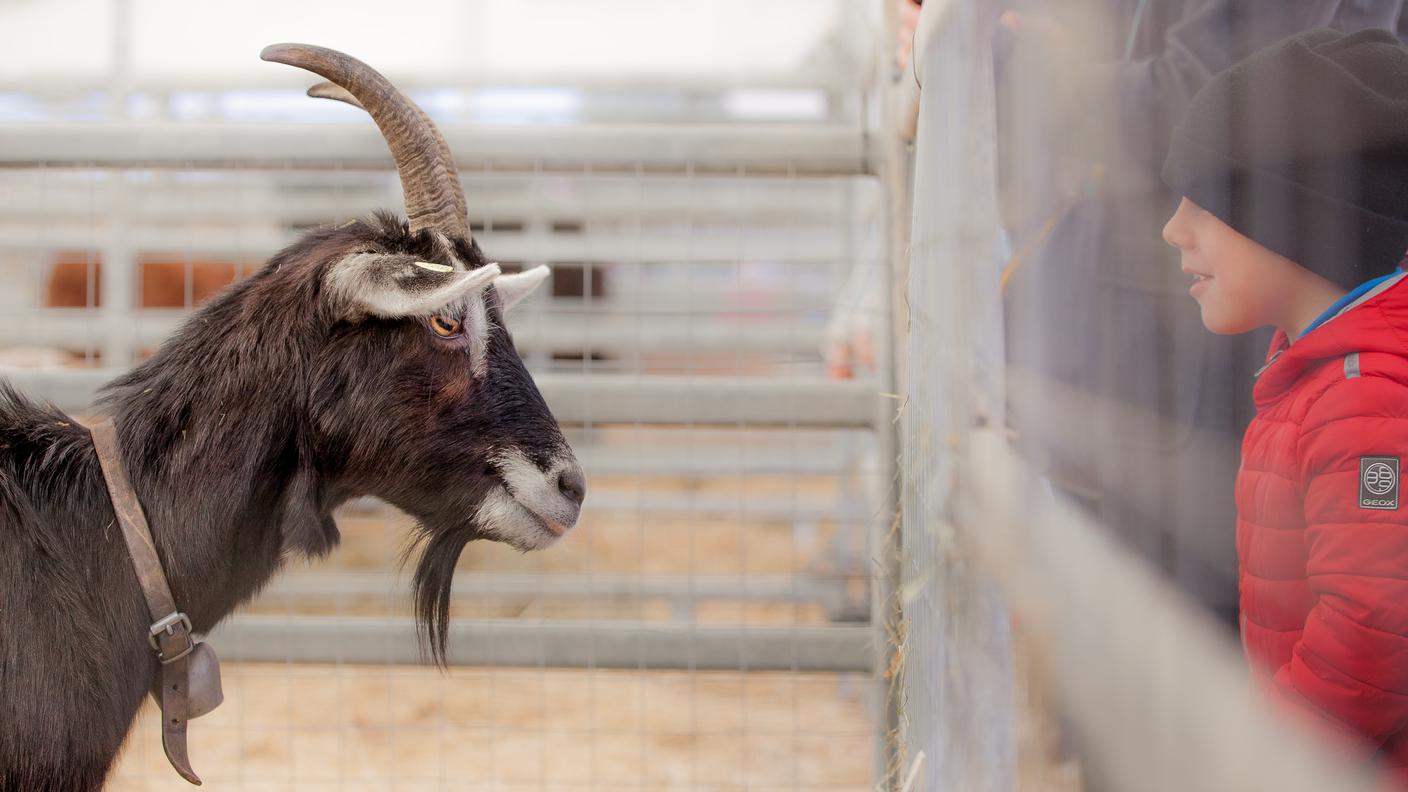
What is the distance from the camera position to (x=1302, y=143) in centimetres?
84

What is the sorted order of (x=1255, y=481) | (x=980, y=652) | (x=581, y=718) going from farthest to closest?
(x=581, y=718), (x=1255, y=481), (x=980, y=652)

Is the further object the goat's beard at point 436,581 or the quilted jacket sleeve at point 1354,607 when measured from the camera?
the goat's beard at point 436,581

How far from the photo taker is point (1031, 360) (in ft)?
2.73

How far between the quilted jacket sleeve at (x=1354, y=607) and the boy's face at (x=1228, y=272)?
0.70 feet

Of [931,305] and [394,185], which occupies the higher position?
[394,185]

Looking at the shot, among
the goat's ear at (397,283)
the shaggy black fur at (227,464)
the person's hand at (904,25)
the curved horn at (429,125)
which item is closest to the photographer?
the shaggy black fur at (227,464)

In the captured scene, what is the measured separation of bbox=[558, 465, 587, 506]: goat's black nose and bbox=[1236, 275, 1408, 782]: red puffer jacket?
1.32m

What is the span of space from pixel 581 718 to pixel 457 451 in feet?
9.16

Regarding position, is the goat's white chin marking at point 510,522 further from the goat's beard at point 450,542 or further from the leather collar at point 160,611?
the leather collar at point 160,611

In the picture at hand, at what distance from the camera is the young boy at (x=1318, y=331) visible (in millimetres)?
910

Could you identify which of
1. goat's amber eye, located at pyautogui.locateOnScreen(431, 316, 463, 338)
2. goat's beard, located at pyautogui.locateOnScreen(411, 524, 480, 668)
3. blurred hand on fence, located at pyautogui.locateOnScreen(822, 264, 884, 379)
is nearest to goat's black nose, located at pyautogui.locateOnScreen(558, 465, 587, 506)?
goat's beard, located at pyautogui.locateOnScreen(411, 524, 480, 668)

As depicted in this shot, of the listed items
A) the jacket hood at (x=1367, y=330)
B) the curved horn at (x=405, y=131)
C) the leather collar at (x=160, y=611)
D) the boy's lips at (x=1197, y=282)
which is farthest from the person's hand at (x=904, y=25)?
the leather collar at (x=160, y=611)

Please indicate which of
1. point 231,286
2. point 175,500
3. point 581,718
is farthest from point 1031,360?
point 581,718

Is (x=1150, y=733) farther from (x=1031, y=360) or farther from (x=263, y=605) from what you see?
(x=263, y=605)
